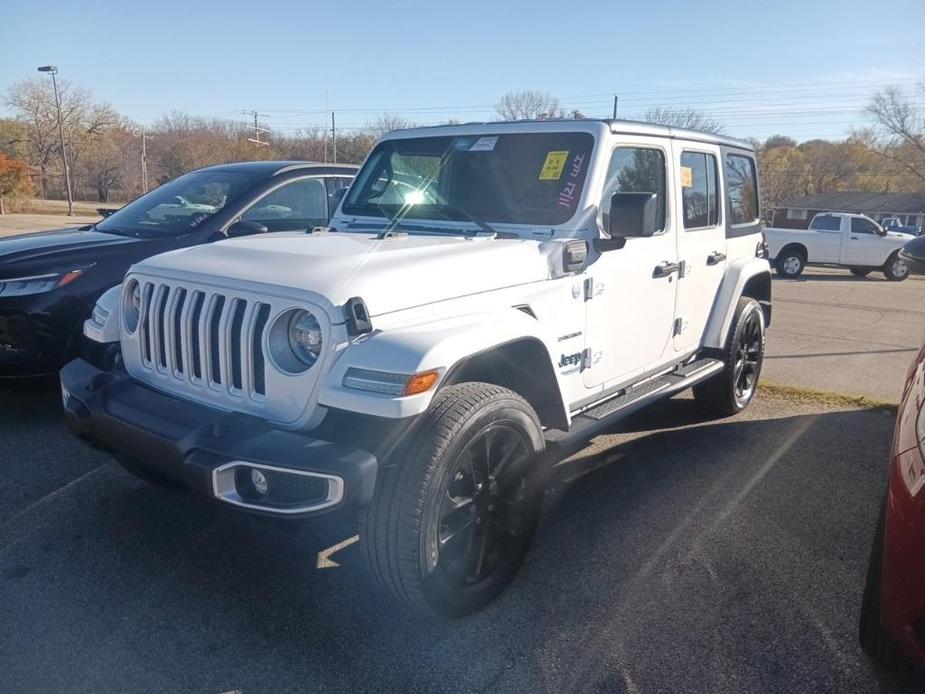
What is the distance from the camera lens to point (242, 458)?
2.42 meters

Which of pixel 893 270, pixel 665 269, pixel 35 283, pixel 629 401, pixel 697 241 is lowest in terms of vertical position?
pixel 893 270

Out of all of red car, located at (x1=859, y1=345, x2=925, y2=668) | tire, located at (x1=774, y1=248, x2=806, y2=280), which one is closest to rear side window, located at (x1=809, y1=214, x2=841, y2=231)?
tire, located at (x1=774, y1=248, x2=806, y2=280)

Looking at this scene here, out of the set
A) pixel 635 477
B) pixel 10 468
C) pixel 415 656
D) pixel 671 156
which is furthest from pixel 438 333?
pixel 10 468

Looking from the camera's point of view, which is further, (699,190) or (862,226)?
(862,226)

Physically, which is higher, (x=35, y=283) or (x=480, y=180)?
(x=480, y=180)

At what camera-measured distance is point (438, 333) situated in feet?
8.79

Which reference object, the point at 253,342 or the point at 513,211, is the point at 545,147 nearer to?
the point at 513,211

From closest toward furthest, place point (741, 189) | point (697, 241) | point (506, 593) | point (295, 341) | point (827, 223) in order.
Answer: point (295, 341) → point (506, 593) → point (697, 241) → point (741, 189) → point (827, 223)

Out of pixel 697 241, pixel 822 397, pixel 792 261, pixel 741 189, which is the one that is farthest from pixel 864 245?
pixel 697 241

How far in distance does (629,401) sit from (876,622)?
177 cm

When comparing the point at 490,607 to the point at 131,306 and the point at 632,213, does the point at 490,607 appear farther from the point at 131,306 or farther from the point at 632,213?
the point at 131,306

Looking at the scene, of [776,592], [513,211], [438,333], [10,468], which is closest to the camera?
[438,333]

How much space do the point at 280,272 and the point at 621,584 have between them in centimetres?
195

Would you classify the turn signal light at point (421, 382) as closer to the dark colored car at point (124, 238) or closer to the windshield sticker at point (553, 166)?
the windshield sticker at point (553, 166)
